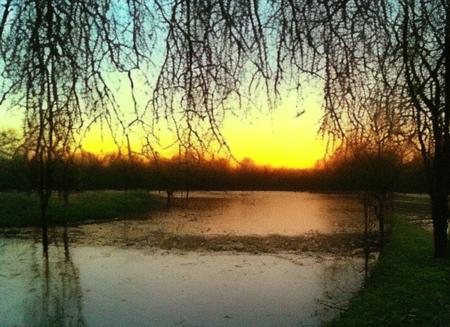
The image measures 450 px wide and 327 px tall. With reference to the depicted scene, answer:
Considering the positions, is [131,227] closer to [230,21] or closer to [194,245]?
[194,245]

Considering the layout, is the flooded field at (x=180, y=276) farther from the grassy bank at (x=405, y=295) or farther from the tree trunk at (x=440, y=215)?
the tree trunk at (x=440, y=215)

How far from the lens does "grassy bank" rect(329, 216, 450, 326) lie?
27.0ft

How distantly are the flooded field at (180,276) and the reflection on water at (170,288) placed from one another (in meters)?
0.02

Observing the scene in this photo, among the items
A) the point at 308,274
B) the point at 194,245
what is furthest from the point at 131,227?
the point at 308,274

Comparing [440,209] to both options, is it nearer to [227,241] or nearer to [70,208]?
[227,241]

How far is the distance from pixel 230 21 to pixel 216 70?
0.22m

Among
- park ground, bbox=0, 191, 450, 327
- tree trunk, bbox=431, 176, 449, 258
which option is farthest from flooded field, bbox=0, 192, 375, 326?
tree trunk, bbox=431, 176, 449, 258

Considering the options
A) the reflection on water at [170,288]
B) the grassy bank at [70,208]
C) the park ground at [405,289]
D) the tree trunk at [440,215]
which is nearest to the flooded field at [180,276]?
the reflection on water at [170,288]

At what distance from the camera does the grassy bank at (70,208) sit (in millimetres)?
28000

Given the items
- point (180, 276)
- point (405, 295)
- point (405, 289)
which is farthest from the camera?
point (180, 276)

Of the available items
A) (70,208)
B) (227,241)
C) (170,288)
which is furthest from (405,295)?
(70,208)

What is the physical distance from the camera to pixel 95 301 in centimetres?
1102

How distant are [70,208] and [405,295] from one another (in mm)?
25468

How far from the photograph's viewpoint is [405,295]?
32.2 ft
